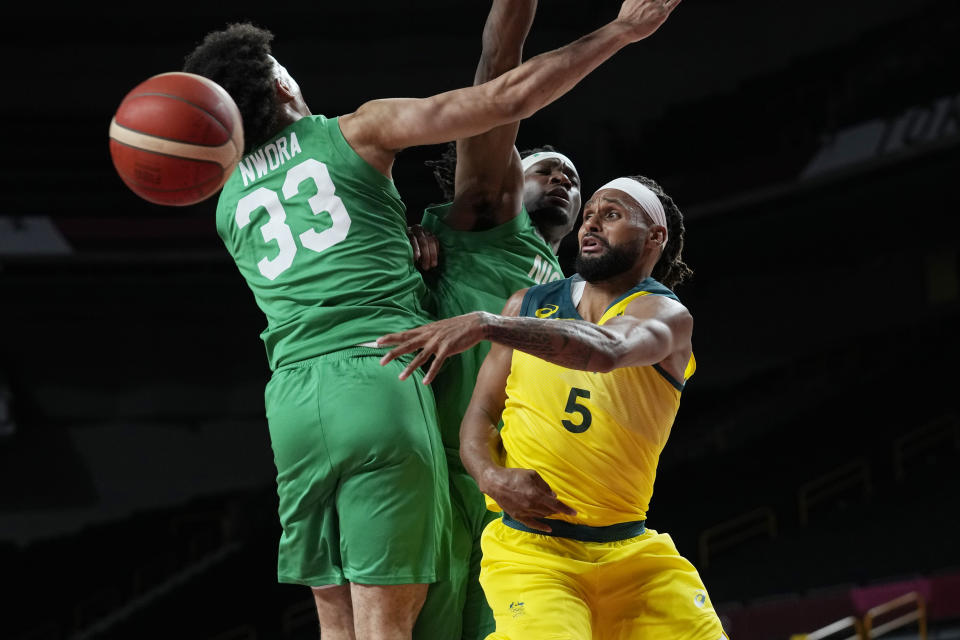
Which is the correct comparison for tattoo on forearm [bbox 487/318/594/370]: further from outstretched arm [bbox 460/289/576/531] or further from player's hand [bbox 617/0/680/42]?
player's hand [bbox 617/0/680/42]

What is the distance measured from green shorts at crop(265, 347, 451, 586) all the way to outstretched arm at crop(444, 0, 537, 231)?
2.55ft

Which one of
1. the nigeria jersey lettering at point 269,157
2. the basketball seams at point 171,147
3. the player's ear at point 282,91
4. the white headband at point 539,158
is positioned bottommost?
the white headband at point 539,158

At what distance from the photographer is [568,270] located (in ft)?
51.5

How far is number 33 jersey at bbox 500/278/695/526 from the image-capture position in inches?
125

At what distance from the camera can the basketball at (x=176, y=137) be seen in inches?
120

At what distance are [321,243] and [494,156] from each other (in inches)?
30.0

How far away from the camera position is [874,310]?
16.4m

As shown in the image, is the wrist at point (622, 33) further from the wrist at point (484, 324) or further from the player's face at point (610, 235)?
the wrist at point (484, 324)

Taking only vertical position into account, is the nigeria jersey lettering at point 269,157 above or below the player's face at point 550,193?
above

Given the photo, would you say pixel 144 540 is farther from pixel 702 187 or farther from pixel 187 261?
pixel 702 187

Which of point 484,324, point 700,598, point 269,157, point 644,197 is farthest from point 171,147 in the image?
point 700,598

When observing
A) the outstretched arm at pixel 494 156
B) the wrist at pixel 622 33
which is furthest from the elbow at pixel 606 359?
the outstretched arm at pixel 494 156

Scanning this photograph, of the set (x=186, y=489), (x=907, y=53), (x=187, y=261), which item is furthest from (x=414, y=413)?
(x=907, y=53)

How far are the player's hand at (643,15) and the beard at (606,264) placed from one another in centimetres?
63
